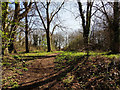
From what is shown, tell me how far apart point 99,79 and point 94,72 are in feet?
1.89

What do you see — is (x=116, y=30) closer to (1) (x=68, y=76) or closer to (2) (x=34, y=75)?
(1) (x=68, y=76)

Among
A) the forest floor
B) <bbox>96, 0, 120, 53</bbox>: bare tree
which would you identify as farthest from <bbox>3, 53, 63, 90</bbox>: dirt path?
<bbox>96, 0, 120, 53</bbox>: bare tree

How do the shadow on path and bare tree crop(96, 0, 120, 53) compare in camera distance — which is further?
bare tree crop(96, 0, 120, 53)

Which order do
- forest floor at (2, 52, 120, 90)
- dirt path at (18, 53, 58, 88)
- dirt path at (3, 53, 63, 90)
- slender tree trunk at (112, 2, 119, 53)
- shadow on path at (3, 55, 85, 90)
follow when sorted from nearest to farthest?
shadow on path at (3, 55, 85, 90)
forest floor at (2, 52, 120, 90)
dirt path at (3, 53, 63, 90)
dirt path at (18, 53, 58, 88)
slender tree trunk at (112, 2, 119, 53)

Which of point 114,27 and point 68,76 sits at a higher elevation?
point 114,27

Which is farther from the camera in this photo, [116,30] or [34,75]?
[116,30]

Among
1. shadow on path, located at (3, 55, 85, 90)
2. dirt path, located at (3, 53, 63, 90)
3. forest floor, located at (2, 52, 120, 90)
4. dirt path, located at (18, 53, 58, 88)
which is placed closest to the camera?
shadow on path, located at (3, 55, 85, 90)

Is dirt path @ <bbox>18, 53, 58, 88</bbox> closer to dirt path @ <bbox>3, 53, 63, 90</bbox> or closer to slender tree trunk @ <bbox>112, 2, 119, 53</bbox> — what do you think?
dirt path @ <bbox>3, 53, 63, 90</bbox>

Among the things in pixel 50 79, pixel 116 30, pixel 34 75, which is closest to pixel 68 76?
pixel 50 79

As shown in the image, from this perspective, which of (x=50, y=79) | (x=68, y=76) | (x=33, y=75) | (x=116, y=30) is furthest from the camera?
(x=116, y=30)

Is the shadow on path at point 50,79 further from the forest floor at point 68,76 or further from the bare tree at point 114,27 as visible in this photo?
the bare tree at point 114,27

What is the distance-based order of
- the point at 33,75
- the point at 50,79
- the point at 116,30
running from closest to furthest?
the point at 50,79
the point at 33,75
the point at 116,30

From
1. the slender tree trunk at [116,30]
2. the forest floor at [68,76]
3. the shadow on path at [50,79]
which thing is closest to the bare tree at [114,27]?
the slender tree trunk at [116,30]

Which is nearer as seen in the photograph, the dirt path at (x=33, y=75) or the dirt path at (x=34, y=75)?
the dirt path at (x=33, y=75)
